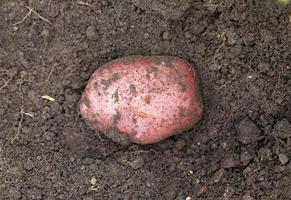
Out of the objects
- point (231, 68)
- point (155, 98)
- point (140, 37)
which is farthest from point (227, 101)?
point (140, 37)

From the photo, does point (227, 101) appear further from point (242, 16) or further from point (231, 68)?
point (242, 16)

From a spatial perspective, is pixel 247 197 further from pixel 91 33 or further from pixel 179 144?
pixel 91 33

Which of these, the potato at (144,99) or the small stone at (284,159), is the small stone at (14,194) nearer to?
the potato at (144,99)

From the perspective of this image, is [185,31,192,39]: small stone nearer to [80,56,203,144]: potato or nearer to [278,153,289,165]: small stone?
[80,56,203,144]: potato

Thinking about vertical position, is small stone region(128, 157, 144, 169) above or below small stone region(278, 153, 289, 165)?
below

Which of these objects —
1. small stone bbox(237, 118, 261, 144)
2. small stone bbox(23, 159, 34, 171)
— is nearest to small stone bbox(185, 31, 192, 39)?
small stone bbox(237, 118, 261, 144)

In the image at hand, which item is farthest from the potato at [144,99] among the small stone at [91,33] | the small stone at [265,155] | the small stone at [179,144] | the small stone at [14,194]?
the small stone at [14,194]
